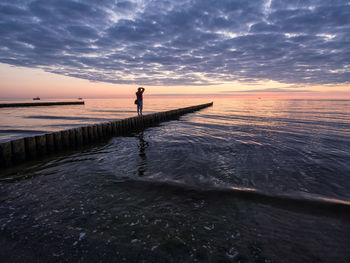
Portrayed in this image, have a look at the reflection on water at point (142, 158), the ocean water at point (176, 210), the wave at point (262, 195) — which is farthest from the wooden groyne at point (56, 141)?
the wave at point (262, 195)

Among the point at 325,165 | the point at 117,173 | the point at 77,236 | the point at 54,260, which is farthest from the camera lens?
the point at 325,165

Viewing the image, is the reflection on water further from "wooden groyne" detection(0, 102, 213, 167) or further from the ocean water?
"wooden groyne" detection(0, 102, 213, 167)

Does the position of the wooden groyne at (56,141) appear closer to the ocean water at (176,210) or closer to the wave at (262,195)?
the ocean water at (176,210)

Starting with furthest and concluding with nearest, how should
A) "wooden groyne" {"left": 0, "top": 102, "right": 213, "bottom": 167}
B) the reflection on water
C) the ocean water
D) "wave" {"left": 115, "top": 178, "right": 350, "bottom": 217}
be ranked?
"wooden groyne" {"left": 0, "top": 102, "right": 213, "bottom": 167} < the reflection on water < "wave" {"left": 115, "top": 178, "right": 350, "bottom": 217} < the ocean water

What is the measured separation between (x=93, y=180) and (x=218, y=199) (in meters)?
4.42

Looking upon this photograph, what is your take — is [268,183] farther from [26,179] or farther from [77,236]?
[26,179]

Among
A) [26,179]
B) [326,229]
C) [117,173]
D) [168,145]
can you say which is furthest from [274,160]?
[26,179]

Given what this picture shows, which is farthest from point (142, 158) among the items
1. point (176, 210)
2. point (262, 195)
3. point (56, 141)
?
point (262, 195)

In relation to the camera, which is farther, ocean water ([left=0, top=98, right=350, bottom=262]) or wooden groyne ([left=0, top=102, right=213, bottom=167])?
wooden groyne ([left=0, top=102, right=213, bottom=167])

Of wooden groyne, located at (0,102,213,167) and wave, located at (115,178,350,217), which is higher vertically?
wooden groyne, located at (0,102,213,167)

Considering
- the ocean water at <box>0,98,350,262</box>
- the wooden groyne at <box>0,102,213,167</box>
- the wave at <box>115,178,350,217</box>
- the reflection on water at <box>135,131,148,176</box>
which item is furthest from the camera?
the wooden groyne at <box>0,102,213,167</box>

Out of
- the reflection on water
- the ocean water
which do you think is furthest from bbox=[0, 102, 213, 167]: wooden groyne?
the reflection on water

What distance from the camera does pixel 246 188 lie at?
6.22 meters

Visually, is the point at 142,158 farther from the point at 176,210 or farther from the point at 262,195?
the point at 262,195
